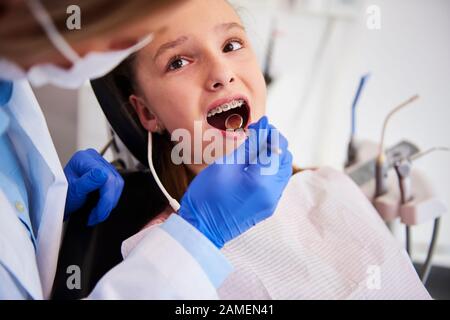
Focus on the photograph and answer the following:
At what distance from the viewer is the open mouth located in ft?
2.74

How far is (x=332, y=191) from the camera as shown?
0.98 metres

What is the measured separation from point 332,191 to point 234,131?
0.30 meters

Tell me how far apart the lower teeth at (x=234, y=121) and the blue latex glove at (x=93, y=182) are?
0.80 feet

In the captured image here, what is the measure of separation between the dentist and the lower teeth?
0.56ft

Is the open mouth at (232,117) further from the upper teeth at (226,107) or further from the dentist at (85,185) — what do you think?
the dentist at (85,185)

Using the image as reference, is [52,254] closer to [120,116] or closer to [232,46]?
[120,116]

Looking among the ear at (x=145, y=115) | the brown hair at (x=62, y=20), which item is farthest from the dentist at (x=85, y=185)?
the ear at (x=145, y=115)

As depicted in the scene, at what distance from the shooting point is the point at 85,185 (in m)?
0.83

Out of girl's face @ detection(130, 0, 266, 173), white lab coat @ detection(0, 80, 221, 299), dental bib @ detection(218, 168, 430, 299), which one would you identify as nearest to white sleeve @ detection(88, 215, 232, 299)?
white lab coat @ detection(0, 80, 221, 299)

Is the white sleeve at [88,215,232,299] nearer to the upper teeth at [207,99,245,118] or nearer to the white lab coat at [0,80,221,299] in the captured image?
the white lab coat at [0,80,221,299]

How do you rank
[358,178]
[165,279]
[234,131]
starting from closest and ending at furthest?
[165,279], [234,131], [358,178]

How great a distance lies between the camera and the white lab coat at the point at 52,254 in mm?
595
